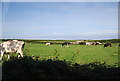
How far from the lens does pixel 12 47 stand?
359 inches

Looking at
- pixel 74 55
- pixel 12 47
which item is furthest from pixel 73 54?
pixel 12 47

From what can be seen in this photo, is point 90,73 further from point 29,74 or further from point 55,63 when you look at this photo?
point 29,74

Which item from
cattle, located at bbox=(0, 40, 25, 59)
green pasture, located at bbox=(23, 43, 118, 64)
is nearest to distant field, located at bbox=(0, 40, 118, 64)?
green pasture, located at bbox=(23, 43, 118, 64)

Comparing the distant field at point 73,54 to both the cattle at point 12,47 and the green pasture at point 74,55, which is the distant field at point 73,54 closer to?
the green pasture at point 74,55

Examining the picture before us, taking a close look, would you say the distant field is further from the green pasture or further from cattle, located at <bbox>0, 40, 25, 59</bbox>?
A: cattle, located at <bbox>0, 40, 25, 59</bbox>

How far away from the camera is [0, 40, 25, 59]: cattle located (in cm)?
862

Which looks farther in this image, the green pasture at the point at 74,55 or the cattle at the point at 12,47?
the cattle at the point at 12,47

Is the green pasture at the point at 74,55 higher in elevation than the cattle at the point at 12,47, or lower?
lower

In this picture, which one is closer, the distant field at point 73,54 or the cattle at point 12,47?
the distant field at point 73,54

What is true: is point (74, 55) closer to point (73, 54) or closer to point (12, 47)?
point (73, 54)

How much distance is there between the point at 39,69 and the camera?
450 cm

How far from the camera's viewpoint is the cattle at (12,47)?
862 centimetres

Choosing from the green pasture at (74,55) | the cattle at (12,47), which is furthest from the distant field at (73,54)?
Answer: the cattle at (12,47)

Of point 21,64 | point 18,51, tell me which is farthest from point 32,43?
point 21,64
